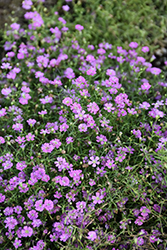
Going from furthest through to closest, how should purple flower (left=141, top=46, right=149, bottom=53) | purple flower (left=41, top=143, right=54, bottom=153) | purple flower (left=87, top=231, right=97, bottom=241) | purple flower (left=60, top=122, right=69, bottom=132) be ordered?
purple flower (left=141, top=46, right=149, bottom=53) < purple flower (left=60, top=122, right=69, bottom=132) < purple flower (left=41, top=143, right=54, bottom=153) < purple flower (left=87, top=231, right=97, bottom=241)

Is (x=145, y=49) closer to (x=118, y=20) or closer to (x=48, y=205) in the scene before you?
(x=118, y=20)

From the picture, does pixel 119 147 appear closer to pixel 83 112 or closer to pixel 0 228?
pixel 83 112

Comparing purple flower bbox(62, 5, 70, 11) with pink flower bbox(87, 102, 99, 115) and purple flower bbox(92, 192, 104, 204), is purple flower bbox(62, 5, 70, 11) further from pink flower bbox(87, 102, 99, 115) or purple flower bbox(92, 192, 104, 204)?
purple flower bbox(92, 192, 104, 204)

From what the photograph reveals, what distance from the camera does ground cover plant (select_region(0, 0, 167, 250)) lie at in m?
2.31

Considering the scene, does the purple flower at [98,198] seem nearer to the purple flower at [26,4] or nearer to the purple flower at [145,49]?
the purple flower at [145,49]

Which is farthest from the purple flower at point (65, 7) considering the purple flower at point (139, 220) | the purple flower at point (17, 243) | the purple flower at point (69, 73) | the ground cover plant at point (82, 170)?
the purple flower at point (17, 243)

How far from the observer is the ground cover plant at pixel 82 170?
231 cm

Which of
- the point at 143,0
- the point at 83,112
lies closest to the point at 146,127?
the point at 83,112

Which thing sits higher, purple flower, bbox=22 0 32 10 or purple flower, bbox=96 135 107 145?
purple flower, bbox=22 0 32 10

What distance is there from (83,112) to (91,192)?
78cm

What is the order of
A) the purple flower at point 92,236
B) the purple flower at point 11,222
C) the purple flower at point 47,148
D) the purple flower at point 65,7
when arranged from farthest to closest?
the purple flower at point 65,7
the purple flower at point 47,148
the purple flower at point 11,222
the purple flower at point 92,236

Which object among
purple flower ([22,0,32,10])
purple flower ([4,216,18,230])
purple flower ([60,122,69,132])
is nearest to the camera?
A: purple flower ([4,216,18,230])

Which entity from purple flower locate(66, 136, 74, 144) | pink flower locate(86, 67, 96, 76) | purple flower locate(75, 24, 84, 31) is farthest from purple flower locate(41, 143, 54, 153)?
purple flower locate(75, 24, 84, 31)

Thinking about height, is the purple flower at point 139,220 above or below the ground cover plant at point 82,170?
below
